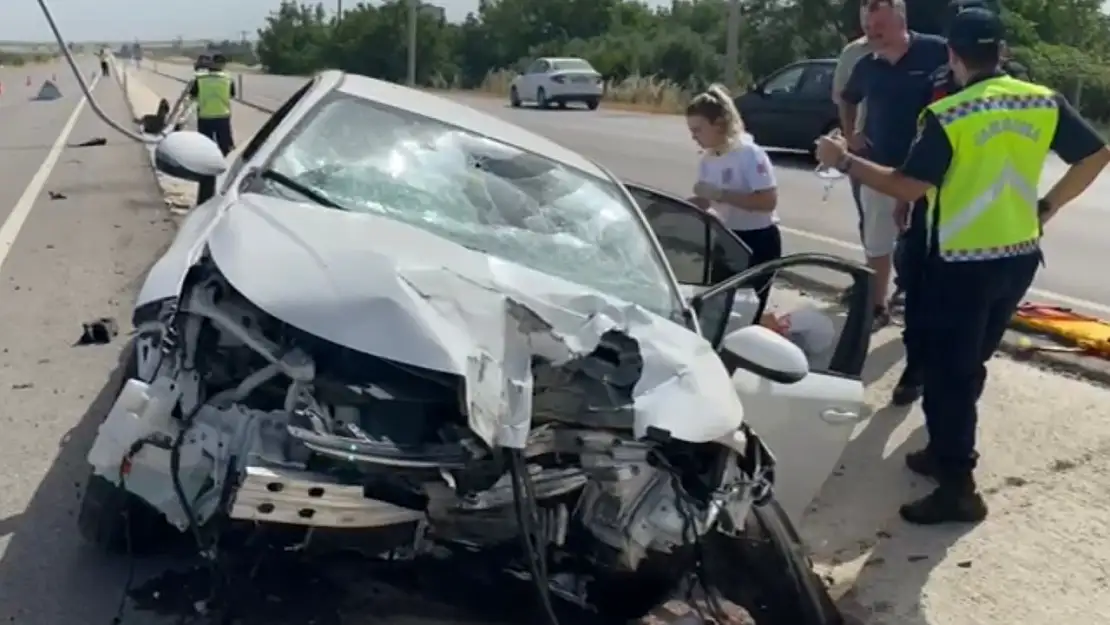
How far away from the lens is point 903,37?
21.9ft

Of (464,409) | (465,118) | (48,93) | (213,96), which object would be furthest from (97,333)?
(48,93)

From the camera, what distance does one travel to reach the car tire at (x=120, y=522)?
14.0 feet

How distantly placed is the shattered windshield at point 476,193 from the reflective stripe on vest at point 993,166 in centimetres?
114

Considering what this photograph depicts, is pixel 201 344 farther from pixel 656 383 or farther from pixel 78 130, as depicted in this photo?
pixel 78 130

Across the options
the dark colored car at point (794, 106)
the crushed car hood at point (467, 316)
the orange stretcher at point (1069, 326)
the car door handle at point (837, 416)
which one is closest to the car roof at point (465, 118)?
the crushed car hood at point (467, 316)

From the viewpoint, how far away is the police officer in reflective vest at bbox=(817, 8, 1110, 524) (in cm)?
482

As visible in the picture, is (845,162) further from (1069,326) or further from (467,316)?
(1069,326)

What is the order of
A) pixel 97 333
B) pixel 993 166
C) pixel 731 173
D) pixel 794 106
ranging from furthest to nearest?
1. pixel 794 106
2. pixel 97 333
3. pixel 731 173
4. pixel 993 166

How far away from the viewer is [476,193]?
15.3 ft

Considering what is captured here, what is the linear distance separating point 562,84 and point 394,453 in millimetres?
36879

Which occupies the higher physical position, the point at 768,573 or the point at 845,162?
the point at 845,162

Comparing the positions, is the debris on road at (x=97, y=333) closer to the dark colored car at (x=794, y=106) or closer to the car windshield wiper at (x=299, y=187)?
the car windshield wiper at (x=299, y=187)

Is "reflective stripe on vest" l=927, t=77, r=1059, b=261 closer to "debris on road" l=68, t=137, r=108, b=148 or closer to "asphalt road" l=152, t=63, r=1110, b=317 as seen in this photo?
"asphalt road" l=152, t=63, r=1110, b=317

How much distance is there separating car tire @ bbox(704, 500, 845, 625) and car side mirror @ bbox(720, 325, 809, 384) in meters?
0.37
